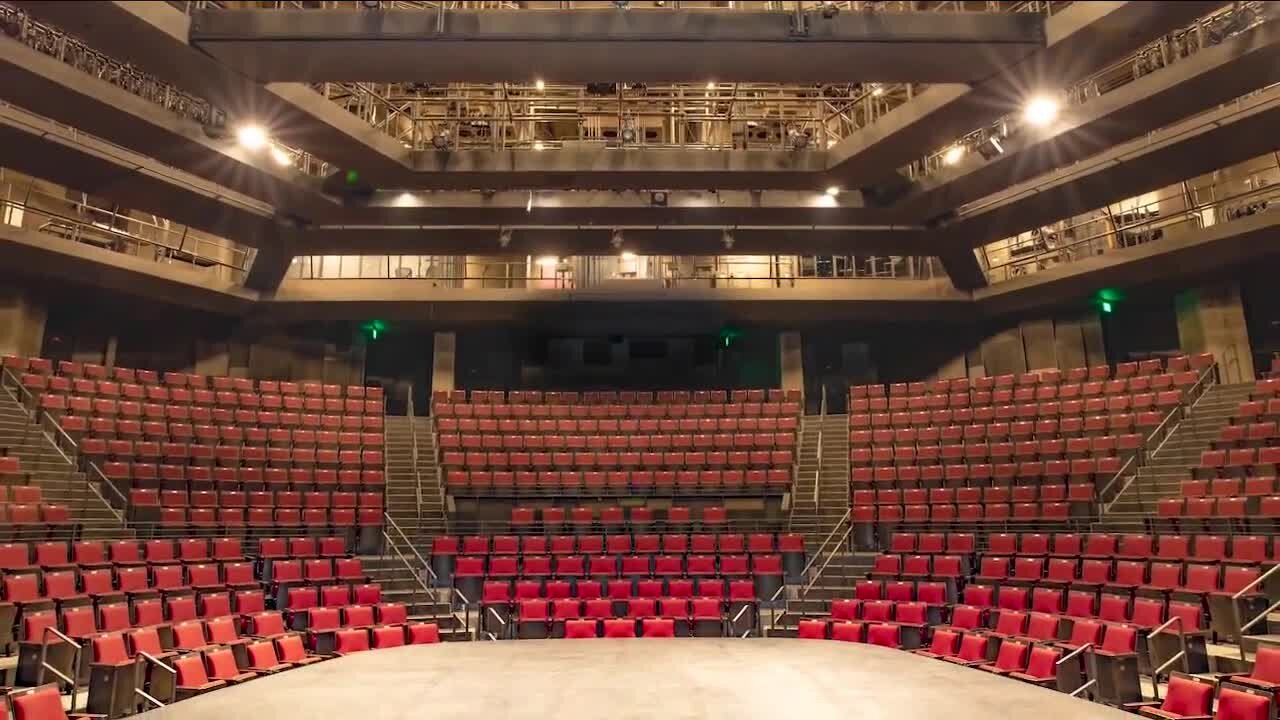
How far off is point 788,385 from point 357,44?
10.8 m

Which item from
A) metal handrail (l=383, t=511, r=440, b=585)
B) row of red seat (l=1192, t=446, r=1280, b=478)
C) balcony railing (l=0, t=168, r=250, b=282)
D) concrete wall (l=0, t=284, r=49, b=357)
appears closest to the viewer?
row of red seat (l=1192, t=446, r=1280, b=478)

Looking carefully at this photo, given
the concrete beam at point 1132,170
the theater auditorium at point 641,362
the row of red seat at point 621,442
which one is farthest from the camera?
the row of red seat at point 621,442

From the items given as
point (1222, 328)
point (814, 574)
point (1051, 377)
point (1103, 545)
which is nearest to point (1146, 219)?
point (1222, 328)

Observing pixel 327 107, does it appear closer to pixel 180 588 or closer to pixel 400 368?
pixel 180 588

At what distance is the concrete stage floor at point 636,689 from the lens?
5.23m

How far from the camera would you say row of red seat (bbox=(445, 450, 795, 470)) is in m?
12.6

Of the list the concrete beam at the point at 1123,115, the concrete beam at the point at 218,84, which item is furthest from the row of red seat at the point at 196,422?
the concrete beam at the point at 1123,115

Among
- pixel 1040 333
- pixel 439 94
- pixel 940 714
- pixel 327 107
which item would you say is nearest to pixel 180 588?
pixel 327 107

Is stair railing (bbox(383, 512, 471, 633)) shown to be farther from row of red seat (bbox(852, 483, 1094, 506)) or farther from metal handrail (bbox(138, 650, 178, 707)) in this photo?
row of red seat (bbox(852, 483, 1094, 506))

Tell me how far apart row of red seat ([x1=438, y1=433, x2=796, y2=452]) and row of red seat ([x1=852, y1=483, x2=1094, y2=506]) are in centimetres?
193

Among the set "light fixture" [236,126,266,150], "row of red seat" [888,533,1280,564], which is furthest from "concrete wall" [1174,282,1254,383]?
"light fixture" [236,126,266,150]

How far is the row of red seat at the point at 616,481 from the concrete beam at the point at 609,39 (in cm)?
596

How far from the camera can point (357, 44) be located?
8.17m

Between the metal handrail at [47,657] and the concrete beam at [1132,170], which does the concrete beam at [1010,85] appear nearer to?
the concrete beam at [1132,170]
